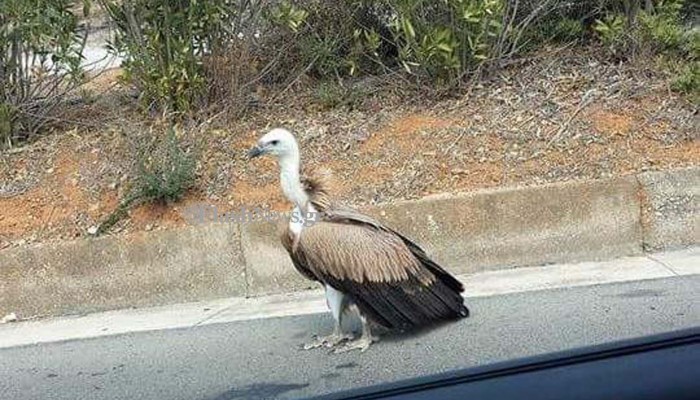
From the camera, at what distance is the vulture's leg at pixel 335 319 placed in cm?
598

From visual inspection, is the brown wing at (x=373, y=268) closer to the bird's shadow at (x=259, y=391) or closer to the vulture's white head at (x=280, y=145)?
the vulture's white head at (x=280, y=145)

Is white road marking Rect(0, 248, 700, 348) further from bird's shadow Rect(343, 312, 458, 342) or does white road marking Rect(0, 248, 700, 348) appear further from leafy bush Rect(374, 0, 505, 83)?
leafy bush Rect(374, 0, 505, 83)

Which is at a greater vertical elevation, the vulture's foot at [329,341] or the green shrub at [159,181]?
the green shrub at [159,181]

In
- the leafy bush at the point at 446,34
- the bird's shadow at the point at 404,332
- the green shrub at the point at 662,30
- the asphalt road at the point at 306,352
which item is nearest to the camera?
the asphalt road at the point at 306,352

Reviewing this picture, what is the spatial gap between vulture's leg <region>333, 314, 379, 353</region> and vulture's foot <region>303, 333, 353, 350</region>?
0.06 meters

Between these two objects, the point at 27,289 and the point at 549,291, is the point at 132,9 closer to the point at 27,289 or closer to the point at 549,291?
the point at 27,289

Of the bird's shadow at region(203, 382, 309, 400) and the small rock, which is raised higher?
the bird's shadow at region(203, 382, 309, 400)

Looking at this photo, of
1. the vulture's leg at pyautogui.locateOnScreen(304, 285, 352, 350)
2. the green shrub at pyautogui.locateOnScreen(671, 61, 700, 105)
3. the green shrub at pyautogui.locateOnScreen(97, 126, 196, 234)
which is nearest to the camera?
the vulture's leg at pyautogui.locateOnScreen(304, 285, 352, 350)

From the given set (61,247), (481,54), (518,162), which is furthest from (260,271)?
(481,54)

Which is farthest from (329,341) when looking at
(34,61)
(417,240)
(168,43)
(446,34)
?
(34,61)

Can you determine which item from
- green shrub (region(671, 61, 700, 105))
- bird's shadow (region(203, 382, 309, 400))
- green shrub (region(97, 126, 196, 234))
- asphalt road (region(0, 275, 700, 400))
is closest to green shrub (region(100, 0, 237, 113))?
green shrub (region(97, 126, 196, 234))

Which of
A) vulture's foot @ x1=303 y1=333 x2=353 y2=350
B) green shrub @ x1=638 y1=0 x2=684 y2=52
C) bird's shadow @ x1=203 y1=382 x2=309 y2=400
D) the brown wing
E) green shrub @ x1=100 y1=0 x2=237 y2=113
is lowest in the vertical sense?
vulture's foot @ x1=303 y1=333 x2=353 y2=350

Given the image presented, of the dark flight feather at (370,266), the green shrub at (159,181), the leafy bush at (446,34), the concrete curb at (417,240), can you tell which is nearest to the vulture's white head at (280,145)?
the dark flight feather at (370,266)

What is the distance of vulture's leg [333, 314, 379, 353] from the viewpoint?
238 inches
